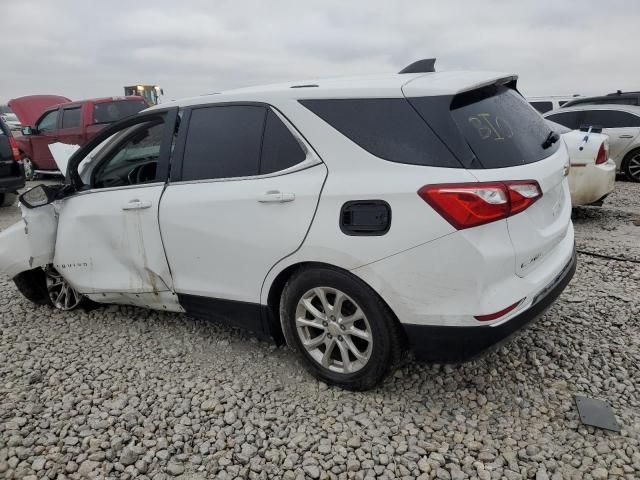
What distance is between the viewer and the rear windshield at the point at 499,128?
7.51ft

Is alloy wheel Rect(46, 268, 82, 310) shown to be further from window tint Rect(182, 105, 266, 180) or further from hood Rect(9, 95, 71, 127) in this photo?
hood Rect(9, 95, 71, 127)

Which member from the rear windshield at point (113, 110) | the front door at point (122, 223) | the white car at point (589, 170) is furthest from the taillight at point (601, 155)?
the rear windshield at point (113, 110)

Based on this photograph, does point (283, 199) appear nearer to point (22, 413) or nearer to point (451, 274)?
point (451, 274)

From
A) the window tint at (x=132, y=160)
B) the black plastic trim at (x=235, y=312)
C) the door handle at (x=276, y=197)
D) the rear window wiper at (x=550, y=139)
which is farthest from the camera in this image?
the window tint at (x=132, y=160)

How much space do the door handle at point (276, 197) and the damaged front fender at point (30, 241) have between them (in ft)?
6.32

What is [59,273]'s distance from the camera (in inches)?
150

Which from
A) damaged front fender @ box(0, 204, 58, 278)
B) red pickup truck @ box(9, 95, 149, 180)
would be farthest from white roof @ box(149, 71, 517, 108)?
red pickup truck @ box(9, 95, 149, 180)

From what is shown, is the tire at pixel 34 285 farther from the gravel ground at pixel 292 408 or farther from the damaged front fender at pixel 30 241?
the gravel ground at pixel 292 408

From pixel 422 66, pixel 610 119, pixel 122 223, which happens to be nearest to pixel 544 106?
pixel 610 119

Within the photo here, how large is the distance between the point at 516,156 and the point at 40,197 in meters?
3.19

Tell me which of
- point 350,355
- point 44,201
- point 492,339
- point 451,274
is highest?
point 44,201

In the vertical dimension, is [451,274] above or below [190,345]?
above

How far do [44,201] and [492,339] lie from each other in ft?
10.3

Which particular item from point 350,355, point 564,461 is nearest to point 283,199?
point 350,355
